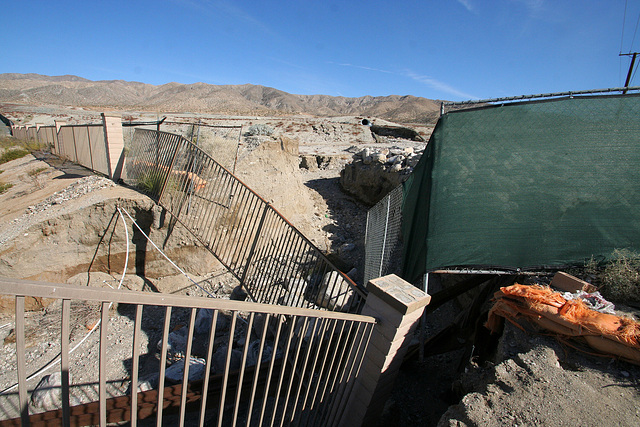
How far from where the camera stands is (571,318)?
289cm

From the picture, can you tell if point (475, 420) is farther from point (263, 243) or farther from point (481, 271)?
point (263, 243)

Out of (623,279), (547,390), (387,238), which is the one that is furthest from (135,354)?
(387,238)

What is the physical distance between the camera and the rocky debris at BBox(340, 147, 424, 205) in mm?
9914

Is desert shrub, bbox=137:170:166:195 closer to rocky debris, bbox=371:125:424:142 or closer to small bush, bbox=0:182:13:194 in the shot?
small bush, bbox=0:182:13:194

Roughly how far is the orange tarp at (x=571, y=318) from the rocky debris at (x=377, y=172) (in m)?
6.48

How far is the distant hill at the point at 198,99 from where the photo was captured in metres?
74.6

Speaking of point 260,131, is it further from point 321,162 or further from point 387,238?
point 387,238

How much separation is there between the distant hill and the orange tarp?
56.4 meters

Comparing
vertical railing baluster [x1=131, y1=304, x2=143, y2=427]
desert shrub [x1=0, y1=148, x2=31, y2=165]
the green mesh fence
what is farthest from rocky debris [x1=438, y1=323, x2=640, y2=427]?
desert shrub [x1=0, y1=148, x2=31, y2=165]

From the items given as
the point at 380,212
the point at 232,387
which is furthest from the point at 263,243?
the point at 380,212

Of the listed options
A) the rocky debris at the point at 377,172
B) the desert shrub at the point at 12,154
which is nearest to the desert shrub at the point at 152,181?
the rocky debris at the point at 377,172

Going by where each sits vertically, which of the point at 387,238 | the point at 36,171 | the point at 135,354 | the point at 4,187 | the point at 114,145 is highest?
the point at 114,145

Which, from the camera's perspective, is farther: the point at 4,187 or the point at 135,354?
the point at 4,187

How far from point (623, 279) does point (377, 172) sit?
304 inches
